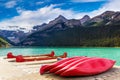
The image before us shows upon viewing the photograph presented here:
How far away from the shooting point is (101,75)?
40.3 feet

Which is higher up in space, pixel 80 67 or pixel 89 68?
pixel 80 67

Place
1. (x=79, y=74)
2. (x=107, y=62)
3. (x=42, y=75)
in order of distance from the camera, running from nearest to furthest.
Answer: (x=79, y=74) < (x=42, y=75) < (x=107, y=62)

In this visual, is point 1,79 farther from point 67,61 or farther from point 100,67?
point 100,67

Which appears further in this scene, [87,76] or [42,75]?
[42,75]

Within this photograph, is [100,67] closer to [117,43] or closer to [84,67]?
[84,67]

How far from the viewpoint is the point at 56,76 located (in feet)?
40.4

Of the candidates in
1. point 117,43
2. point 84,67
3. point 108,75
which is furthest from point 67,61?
point 117,43

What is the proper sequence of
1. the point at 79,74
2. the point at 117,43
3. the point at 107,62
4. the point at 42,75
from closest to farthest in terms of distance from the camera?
the point at 79,74 < the point at 42,75 < the point at 107,62 < the point at 117,43

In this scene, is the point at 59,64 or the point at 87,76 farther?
the point at 59,64

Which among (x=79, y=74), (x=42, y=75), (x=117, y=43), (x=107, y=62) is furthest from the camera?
(x=117, y=43)

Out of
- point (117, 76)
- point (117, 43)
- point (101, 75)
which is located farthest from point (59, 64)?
point (117, 43)

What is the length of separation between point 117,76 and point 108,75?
1.69ft

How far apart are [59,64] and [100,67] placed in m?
2.24

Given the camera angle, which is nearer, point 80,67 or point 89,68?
point 80,67
